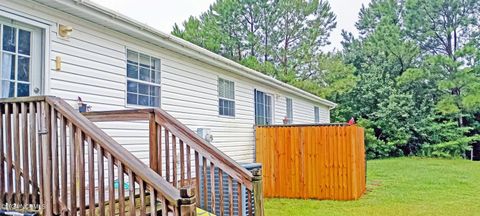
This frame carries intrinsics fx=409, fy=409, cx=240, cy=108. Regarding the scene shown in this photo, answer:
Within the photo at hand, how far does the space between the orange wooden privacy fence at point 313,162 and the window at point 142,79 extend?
348 centimetres

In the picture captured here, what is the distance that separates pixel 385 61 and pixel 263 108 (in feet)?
43.4

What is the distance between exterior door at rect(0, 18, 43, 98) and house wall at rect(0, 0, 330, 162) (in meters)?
0.12

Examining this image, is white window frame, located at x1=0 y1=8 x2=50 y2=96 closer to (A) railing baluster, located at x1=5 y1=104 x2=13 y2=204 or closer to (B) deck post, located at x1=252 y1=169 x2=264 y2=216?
(A) railing baluster, located at x1=5 y1=104 x2=13 y2=204

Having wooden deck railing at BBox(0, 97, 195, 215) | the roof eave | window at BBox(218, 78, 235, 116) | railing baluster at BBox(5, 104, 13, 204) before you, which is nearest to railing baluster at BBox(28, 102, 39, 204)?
wooden deck railing at BBox(0, 97, 195, 215)


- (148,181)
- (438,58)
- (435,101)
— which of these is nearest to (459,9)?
(438,58)

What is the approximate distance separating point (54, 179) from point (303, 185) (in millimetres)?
6699

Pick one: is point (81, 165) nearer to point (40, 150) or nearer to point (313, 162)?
point (40, 150)

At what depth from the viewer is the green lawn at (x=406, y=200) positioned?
286 inches

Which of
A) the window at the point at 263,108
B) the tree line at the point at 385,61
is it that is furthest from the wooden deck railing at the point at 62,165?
the tree line at the point at 385,61

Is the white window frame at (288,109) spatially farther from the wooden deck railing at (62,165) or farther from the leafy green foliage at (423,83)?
the wooden deck railing at (62,165)

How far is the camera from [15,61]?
4.38 meters

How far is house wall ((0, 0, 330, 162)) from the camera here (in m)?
4.85

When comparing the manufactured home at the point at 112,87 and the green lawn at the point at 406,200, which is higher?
the manufactured home at the point at 112,87

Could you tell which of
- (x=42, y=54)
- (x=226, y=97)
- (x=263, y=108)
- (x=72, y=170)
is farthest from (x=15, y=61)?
(x=263, y=108)
